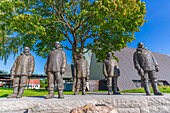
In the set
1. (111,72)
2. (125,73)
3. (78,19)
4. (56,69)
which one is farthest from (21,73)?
(125,73)

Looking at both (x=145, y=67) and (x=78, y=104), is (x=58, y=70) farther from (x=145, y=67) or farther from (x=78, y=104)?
(x=145, y=67)

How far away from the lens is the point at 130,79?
702 inches

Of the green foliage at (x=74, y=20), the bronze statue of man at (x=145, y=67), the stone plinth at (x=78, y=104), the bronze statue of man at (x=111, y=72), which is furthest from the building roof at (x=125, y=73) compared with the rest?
the stone plinth at (x=78, y=104)

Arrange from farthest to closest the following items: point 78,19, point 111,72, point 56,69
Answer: point 78,19
point 111,72
point 56,69

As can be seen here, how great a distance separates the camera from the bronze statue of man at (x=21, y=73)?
14.5 ft

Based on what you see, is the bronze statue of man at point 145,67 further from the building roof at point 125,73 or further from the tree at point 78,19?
the building roof at point 125,73

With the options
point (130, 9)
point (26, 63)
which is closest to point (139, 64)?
point (26, 63)

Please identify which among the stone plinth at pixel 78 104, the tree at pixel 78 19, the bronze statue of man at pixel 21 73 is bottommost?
the stone plinth at pixel 78 104

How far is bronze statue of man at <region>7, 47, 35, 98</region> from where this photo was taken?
442 cm

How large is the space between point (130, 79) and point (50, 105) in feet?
55.5

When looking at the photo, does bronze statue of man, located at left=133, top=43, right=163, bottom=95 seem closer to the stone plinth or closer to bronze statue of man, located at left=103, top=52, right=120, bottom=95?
bronze statue of man, located at left=103, top=52, right=120, bottom=95

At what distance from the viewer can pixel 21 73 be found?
4465 mm

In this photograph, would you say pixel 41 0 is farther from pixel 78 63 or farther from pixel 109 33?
pixel 78 63

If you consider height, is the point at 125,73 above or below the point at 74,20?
below
